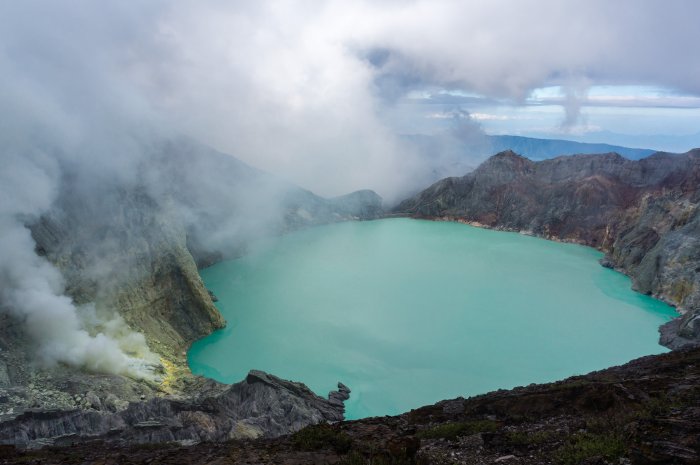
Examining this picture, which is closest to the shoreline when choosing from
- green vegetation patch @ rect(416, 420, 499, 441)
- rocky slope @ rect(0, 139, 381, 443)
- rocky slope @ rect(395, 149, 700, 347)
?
rocky slope @ rect(395, 149, 700, 347)

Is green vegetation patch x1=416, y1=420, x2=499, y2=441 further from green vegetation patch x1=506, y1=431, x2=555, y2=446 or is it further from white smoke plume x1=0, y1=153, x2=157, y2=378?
white smoke plume x1=0, y1=153, x2=157, y2=378

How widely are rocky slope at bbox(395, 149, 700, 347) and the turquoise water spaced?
283cm

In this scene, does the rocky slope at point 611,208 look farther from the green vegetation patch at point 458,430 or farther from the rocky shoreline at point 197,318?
the green vegetation patch at point 458,430

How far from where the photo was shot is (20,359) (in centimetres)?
2269

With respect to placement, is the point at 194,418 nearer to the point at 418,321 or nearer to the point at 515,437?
the point at 515,437

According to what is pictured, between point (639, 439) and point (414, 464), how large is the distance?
3.86m

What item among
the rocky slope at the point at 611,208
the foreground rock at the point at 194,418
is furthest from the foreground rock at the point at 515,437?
the rocky slope at the point at 611,208

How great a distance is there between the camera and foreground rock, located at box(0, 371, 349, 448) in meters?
17.4

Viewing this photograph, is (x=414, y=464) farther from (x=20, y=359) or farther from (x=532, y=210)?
(x=532, y=210)

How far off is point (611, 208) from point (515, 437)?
3027 inches

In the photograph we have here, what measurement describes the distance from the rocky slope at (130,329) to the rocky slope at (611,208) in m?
31.8

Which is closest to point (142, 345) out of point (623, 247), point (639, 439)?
point (639, 439)

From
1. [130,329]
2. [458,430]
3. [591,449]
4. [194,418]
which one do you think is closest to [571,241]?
[130,329]

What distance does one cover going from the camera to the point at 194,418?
19.6 metres
